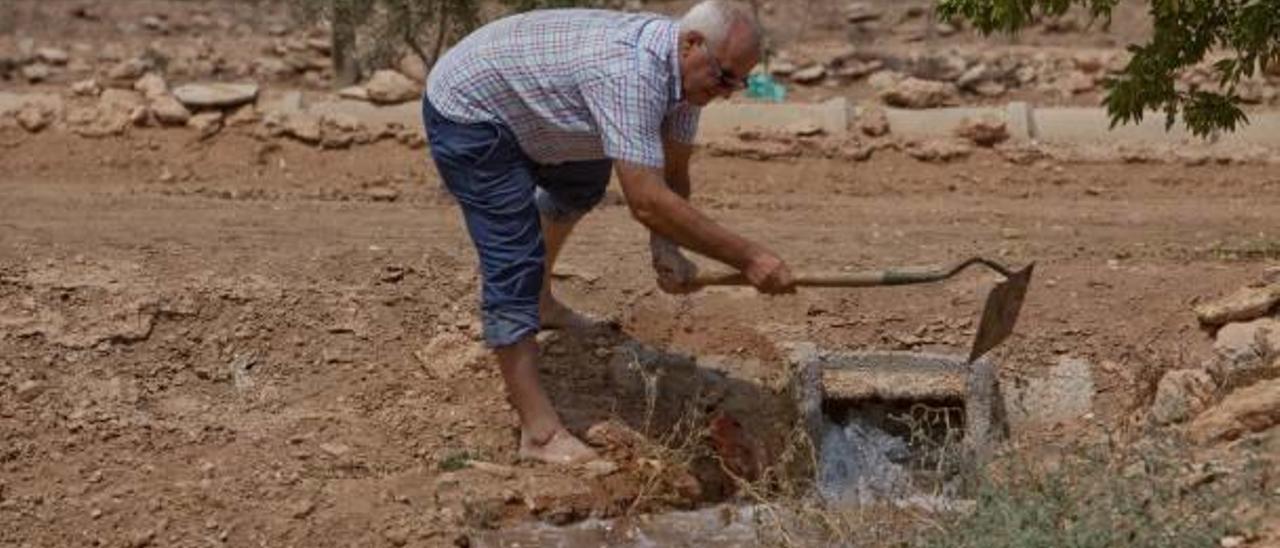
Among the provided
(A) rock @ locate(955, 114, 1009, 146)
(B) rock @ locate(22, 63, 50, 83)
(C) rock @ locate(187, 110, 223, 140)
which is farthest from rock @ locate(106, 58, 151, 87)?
(A) rock @ locate(955, 114, 1009, 146)

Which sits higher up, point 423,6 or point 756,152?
point 423,6

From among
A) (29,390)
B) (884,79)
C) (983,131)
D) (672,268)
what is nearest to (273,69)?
(884,79)

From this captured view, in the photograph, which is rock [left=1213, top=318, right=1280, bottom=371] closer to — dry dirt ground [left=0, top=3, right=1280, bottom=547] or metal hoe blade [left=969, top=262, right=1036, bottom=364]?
dry dirt ground [left=0, top=3, right=1280, bottom=547]

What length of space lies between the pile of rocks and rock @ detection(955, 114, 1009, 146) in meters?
3.20

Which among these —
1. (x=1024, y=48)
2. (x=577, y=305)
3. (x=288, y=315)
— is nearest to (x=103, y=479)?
(x=288, y=315)

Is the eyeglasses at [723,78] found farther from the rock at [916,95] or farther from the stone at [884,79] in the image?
the stone at [884,79]

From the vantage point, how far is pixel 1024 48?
14.3 m

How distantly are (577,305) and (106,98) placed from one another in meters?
4.26

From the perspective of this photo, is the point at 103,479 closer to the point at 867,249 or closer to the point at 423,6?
the point at 867,249

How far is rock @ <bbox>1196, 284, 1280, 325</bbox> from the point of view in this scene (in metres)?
6.42

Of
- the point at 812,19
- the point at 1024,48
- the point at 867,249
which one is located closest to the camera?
the point at 867,249

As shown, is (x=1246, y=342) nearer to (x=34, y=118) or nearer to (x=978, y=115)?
(x=978, y=115)

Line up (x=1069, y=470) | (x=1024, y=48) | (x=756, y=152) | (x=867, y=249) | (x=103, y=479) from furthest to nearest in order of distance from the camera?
(x=1024, y=48) < (x=756, y=152) < (x=867, y=249) < (x=103, y=479) < (x=1069, y=470)

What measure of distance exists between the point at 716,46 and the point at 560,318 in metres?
1.58
